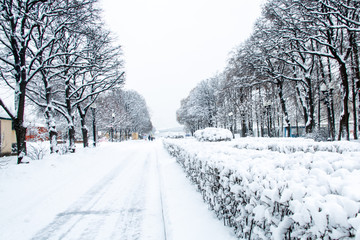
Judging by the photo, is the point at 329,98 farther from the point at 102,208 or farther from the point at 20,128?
the point at 20,128

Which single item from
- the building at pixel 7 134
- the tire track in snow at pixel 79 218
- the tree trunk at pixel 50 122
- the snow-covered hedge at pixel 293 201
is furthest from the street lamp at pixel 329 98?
the building at pixel 7 134

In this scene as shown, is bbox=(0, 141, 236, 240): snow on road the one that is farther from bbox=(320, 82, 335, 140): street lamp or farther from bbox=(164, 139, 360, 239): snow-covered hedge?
bbox=(320, 82, 335, 140): street lamp

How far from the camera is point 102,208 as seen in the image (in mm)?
4676

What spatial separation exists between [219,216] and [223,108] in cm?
3700

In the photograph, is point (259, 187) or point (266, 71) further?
point (266, 71)

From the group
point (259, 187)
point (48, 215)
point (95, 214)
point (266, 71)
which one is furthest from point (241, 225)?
point (266, 71)

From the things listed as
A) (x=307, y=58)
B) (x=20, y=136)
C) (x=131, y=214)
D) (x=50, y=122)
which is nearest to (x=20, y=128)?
(x=20, y=136)

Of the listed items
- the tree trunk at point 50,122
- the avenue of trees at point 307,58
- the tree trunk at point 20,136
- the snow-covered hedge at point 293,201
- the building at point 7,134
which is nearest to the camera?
the snow-covered hedge at point 293,201

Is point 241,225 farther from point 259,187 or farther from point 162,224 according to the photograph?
point 162,224

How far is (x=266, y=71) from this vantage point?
1983cm

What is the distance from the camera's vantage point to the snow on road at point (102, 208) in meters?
3.53

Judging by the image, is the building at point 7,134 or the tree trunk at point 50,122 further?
the building at point 7,134

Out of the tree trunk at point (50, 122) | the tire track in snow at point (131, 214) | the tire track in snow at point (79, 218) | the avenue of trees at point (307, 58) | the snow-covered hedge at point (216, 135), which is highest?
the avenue of trees at point (307, 58)

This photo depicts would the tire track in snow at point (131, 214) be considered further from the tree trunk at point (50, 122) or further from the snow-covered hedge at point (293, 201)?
the tree trunk at point (50, 122)
